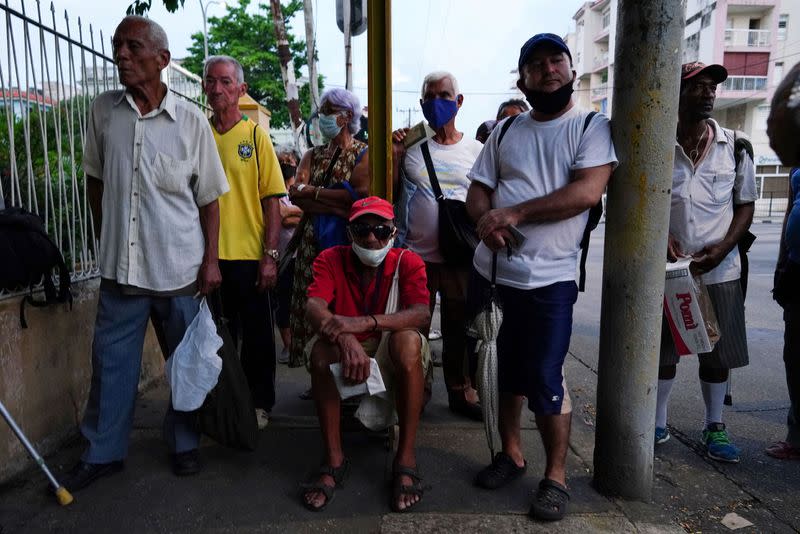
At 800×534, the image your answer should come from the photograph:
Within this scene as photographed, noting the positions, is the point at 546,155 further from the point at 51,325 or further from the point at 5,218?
the point at 51,325

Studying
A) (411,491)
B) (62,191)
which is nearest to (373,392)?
(411,491)

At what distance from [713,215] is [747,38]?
34.7 metres

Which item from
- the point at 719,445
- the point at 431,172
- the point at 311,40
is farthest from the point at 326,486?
the point at 311,40

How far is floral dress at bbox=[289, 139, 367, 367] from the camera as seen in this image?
11.4 feet

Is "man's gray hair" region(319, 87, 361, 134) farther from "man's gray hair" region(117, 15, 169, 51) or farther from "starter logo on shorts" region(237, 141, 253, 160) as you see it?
"man's gray hair" region(117, 15, 169, 51)

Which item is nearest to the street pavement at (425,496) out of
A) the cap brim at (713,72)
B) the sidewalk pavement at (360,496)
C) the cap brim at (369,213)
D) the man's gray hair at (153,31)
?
the sidewalk pavement at (360,496)

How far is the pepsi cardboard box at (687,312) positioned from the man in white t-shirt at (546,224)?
69 cm

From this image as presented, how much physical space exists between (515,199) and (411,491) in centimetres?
136

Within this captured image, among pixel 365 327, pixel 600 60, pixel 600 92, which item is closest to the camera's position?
pixel 365 327

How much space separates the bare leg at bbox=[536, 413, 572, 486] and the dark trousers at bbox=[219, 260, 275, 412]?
5.33ft

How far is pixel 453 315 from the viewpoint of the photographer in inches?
142

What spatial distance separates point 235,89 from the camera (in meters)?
3.37

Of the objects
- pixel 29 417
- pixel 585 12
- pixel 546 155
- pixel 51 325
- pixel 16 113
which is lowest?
pixel 29 417

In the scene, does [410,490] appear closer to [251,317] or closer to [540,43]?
[251,317]
